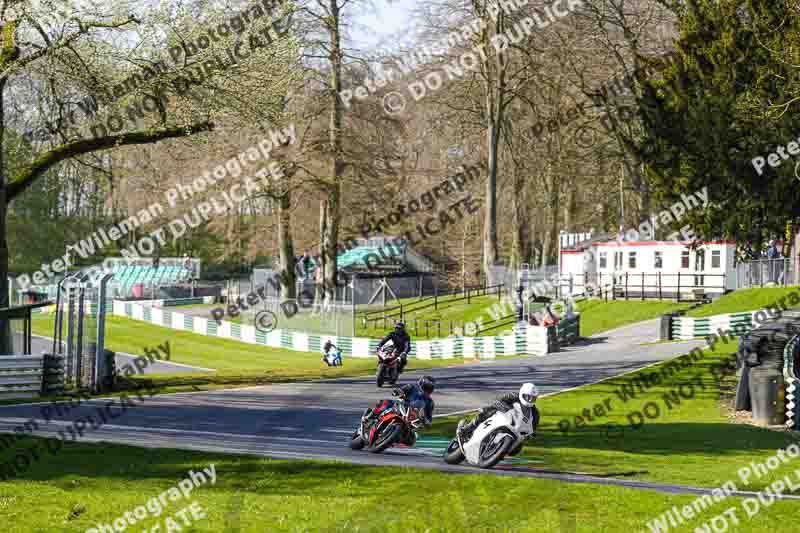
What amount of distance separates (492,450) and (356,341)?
29598mm

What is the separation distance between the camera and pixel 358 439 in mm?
14750

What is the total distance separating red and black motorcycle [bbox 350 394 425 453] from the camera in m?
14.2

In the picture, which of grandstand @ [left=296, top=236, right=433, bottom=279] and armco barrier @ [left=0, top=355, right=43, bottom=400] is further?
grandstand @ [left=296, top=236, right=433, bottom=279]

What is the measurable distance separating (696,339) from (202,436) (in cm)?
2476

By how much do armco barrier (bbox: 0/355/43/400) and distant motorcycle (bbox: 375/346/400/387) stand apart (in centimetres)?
814

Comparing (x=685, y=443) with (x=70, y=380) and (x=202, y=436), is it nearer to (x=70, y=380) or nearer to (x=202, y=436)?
(x=202, y=436)

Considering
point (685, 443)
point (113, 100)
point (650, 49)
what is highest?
point (650, 49)

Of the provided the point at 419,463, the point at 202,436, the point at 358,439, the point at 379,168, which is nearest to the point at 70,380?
the point at 202,436

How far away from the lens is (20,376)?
71.5 feet

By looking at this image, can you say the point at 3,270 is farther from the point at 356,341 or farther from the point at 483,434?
the point at 356,341

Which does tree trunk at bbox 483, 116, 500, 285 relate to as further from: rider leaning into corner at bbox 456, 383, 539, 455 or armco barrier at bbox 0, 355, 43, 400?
rider leaning into corner at bbox 456, 383, 539, 455

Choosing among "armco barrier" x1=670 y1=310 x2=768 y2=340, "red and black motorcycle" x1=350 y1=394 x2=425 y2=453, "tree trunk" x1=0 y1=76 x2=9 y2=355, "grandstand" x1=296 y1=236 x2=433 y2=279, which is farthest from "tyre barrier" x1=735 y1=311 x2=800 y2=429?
"grandstand" x1=296 y1=236 x2=433 y2=279

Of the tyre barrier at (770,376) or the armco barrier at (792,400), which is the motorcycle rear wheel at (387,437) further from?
the armco barrier at (792,400)

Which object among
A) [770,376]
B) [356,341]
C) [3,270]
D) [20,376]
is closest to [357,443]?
[770,376]
